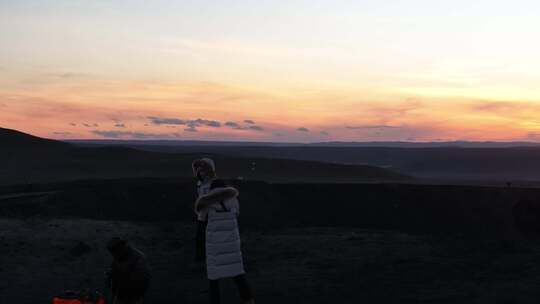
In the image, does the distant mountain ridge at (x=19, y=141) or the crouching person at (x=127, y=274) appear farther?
the distant mountain ridge at (x=19, y=141)

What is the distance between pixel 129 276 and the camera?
7.32 metres

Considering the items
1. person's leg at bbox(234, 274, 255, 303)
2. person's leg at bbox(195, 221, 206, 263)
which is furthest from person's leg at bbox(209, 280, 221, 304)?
person's leg at bbox(195, 221, 206, 263)

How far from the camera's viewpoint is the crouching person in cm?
729

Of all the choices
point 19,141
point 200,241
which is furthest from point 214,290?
point 19,141

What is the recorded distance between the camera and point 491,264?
12.7m

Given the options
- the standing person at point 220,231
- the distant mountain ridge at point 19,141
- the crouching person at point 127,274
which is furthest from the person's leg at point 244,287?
the distant mountain ridge at point 19,141

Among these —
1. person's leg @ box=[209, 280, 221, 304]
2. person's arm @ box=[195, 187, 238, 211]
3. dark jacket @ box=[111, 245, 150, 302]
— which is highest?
person's arm @ box=[195, 187, 238, 211]

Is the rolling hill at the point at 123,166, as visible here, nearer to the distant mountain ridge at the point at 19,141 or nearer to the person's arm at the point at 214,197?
the distant mountain ridge at the point at 19,141

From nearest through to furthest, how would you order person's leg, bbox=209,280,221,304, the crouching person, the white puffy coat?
1. the crouching person
2. the white puffy coat
3. person's leg, bbox=209,280,221,304

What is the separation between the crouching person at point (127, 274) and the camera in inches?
287

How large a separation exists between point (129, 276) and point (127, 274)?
0.10ft

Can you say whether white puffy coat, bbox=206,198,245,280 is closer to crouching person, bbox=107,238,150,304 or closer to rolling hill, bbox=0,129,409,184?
crouching person, bbox=107,238,150,304

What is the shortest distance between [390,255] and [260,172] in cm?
4357

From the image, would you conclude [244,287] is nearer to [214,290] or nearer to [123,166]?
[214,290]
